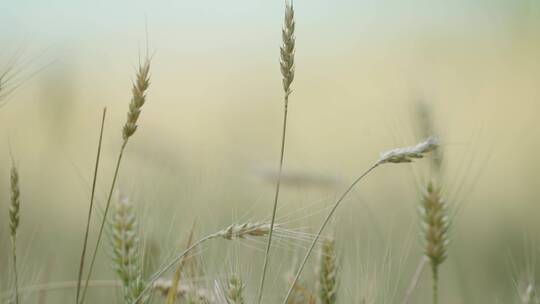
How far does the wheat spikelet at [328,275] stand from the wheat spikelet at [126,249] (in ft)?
1.26

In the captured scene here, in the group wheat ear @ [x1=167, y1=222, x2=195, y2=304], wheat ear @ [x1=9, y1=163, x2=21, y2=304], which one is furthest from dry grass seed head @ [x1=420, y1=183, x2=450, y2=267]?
wheat ear @ [x1=9, y1=163, x2=21, y2=304]

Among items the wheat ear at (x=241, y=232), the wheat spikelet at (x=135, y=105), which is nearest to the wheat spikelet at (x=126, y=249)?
the wheat ear at (x=241, y=232)

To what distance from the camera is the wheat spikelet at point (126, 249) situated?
5.56 feet

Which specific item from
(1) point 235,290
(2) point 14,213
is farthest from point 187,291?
(2) point 14,213

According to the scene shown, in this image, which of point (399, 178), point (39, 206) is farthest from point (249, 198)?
point (399, 178)

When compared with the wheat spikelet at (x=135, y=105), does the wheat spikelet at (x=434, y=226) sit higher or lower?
lower

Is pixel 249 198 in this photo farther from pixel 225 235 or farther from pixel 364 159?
pixel 225 235

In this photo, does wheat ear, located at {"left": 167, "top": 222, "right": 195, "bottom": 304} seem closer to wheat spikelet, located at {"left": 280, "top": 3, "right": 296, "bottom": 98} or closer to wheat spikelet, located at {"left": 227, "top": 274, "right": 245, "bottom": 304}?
wheat spikelet, located at {"left": 227, "top": 274, "right": 245, "bottom": 304}

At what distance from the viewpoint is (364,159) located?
4.67m

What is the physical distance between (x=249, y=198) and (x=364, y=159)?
4.31 ft

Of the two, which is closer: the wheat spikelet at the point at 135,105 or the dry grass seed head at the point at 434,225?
the dry grass seed head at the point at 434,225

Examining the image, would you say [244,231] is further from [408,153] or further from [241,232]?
[408,153]

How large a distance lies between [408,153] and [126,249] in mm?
569

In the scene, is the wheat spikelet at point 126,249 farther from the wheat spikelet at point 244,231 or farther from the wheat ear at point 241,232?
the wheat spikelet at point 244,231
